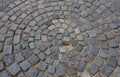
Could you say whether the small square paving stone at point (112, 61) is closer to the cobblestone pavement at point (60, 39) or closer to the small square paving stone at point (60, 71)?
the cobblestone pavement at point (60, 39)

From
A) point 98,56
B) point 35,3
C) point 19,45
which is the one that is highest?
point 35,3

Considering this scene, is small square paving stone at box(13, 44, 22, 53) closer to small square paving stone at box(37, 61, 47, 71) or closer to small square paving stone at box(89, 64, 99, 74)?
small square paving stone at box(37, 61, 47, 71)

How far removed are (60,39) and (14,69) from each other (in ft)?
3.30

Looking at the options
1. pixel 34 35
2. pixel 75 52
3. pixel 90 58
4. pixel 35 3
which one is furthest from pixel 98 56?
pixel 35 3

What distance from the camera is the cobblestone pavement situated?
9.86 ft

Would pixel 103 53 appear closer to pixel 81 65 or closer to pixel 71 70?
pixel 81 65

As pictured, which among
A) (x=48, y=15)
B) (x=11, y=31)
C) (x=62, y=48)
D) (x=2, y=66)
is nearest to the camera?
(x=2, y=66)

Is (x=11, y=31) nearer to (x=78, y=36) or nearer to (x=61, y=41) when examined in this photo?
(x=61, y=41)

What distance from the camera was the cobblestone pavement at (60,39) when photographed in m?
3.01

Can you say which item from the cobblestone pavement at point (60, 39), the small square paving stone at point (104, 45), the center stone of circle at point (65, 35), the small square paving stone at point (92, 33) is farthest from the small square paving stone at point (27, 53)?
the small square paving stone at point (104, 45)

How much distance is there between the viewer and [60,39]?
339cm

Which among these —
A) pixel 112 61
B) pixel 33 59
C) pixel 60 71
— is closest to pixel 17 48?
pixel 33 59

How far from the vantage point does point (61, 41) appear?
3359mm

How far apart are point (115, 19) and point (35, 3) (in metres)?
1.82
